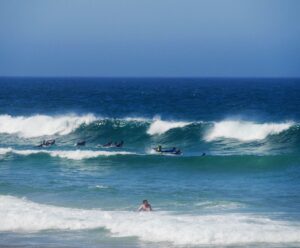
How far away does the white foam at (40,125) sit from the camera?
4894 centimetres

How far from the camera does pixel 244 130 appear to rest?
42406 millimetres

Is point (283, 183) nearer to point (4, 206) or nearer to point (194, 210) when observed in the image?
point (194, 210)

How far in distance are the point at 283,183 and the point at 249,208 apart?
4741 mm

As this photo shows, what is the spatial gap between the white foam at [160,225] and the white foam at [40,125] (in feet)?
88.6

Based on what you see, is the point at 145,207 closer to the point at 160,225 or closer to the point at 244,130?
the point at 160,225

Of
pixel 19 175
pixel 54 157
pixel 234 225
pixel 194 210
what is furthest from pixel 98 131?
pixel 234 225

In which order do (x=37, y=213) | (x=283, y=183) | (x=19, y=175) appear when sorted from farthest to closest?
(x=19, y=175)
(x=283, y=183)
(x=37, y=213)

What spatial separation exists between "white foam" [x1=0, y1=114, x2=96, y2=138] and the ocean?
0.08 meters

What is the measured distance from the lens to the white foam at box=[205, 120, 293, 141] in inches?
1617

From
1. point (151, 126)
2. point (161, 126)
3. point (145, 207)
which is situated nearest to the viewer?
point (145, 207)

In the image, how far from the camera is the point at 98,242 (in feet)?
58.4

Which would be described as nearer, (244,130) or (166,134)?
(244,130)

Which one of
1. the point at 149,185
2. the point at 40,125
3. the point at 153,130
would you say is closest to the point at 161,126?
the point at 153,130

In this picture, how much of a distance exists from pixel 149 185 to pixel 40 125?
25761mm
